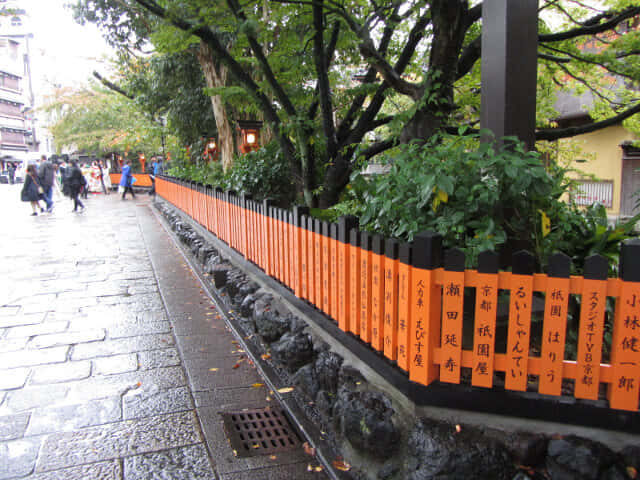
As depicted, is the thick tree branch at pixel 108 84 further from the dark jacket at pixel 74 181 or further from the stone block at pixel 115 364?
the stone block at pixel 115 364

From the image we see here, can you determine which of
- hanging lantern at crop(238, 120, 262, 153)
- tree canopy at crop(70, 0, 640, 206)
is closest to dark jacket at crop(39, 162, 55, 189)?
hanging lantern at crop(238, 120, 262, 153)

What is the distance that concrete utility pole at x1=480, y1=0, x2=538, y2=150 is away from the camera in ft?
12.3

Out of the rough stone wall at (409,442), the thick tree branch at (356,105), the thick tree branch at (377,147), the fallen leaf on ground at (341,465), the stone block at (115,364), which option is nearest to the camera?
the rough stone wall at (409,442)

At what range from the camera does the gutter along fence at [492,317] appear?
101 inches

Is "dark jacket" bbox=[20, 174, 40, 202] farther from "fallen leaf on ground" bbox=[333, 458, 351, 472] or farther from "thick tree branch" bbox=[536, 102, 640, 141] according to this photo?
"fallen leaf on ground" bbox=[333, 458, 351, 472]

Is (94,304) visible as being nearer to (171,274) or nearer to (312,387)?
(171,274)

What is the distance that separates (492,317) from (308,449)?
167cm

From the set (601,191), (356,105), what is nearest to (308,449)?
(356,105)

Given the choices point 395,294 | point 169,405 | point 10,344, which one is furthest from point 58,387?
point 395,294

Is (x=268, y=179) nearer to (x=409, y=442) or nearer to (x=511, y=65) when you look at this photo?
(x=511, y=65)

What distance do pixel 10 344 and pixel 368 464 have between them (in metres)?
4.21

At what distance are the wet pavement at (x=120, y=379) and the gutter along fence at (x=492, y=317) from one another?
116 cm

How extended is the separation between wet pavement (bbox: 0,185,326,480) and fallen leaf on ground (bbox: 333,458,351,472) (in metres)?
0.12

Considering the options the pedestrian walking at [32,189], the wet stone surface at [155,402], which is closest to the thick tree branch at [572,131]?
the wet stone surface at [155,402]
